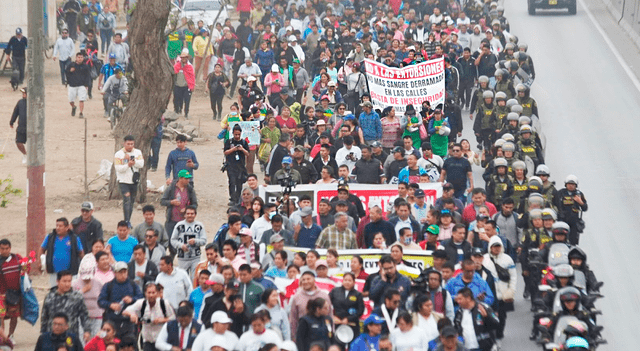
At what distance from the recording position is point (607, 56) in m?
38.1

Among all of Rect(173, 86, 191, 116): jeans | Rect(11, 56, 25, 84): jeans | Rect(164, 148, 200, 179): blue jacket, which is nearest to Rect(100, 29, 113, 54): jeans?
Rect(11, 56, 25, 84): jeans

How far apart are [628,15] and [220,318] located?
32430mm

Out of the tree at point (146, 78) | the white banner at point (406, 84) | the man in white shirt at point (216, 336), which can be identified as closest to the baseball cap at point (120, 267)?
the man in white shirt at point (216, 336)

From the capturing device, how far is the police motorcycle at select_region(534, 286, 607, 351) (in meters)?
12.7

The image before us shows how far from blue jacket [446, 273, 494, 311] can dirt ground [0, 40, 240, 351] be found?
5.07m

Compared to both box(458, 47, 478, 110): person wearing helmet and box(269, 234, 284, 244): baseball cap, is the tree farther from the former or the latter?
box(458, 47, 478, 110): person wearing helmet

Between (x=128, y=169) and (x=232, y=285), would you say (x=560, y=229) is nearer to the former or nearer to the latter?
(x=232, y=285)

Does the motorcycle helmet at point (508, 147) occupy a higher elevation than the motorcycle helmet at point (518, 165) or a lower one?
higher

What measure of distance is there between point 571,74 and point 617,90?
251 cm

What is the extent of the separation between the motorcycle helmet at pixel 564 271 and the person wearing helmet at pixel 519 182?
174 inches

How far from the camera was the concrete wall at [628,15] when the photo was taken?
130 feet

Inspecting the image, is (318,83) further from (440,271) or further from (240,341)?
(240,341)

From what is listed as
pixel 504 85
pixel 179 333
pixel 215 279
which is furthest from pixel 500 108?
pixel 179 333

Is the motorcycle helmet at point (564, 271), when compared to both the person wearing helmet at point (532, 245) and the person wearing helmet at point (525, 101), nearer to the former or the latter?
the person wearing helmet at point (532, 245)
